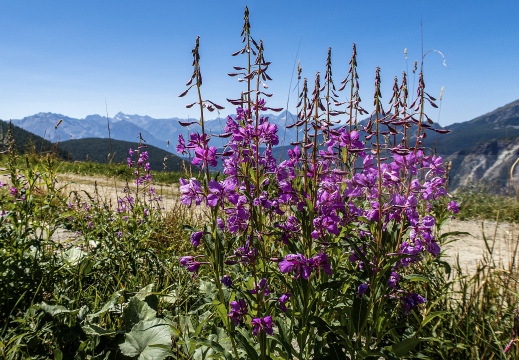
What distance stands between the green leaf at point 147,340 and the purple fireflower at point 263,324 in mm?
738

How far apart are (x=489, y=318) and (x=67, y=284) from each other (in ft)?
10.3

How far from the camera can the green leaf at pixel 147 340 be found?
213 cm

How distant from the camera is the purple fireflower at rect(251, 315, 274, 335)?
1.63m

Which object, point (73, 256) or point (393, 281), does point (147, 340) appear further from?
point (393, 281)

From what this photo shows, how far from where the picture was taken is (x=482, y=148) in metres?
172

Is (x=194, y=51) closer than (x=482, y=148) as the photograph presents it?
Yes

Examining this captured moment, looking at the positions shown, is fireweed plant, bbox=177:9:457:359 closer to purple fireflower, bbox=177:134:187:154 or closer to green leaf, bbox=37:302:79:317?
purple fireflower, bbox=177:134:187:154

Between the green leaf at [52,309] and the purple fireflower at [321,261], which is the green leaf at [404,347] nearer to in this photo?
the purple fireflower at [321,261]

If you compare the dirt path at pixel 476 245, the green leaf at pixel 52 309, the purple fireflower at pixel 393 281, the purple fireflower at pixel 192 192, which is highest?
the purple fireflower at pixel 192 192

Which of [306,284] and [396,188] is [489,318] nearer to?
[396,188]

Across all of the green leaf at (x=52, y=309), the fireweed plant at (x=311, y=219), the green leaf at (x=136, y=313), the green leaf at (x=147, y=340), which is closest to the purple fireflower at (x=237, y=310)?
the fireweed plant at (x=311, y=219)

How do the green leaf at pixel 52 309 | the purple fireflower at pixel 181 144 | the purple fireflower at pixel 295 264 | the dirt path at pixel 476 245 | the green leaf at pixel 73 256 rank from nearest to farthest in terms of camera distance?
1. the purple fireflower at pixel 295 264
2. the purple fireflower at pixel 181 144
3. the green leaf at pixel 52 309
4. the green leaf at pixel 73 256
5. the dirt path at pixel 476 245

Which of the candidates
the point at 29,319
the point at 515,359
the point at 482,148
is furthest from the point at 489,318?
the point at 482,148

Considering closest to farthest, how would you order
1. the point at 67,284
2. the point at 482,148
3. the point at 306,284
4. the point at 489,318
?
the point at 306,284, the point at 489,318, the point at 67,284, the point at 482,148
